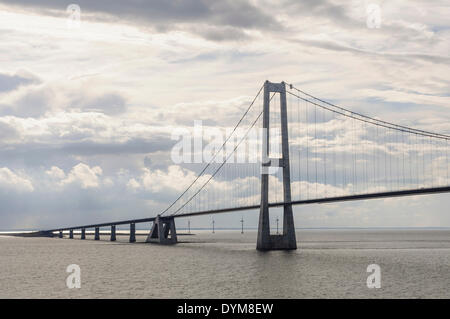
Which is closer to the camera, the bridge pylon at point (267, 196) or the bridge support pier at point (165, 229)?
the bridge pylon at point (267, 196)

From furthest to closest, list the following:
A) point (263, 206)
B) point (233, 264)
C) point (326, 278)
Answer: point (263, 206)
point (233, 264)
point (326, 278)

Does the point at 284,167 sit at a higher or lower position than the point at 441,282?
higher

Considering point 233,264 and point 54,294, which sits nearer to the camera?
point 54,294

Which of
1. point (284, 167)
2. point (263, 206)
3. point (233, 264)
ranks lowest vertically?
point (233, 264)

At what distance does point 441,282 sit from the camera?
47.8m

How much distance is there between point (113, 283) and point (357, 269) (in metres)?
23.2

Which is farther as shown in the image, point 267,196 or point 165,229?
point 165,229

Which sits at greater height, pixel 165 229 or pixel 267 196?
pixel 267 196

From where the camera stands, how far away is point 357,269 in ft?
193

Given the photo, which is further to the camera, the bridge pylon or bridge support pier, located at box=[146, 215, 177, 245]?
bridge support pier, located at box=[146, 215, 177, 245]
